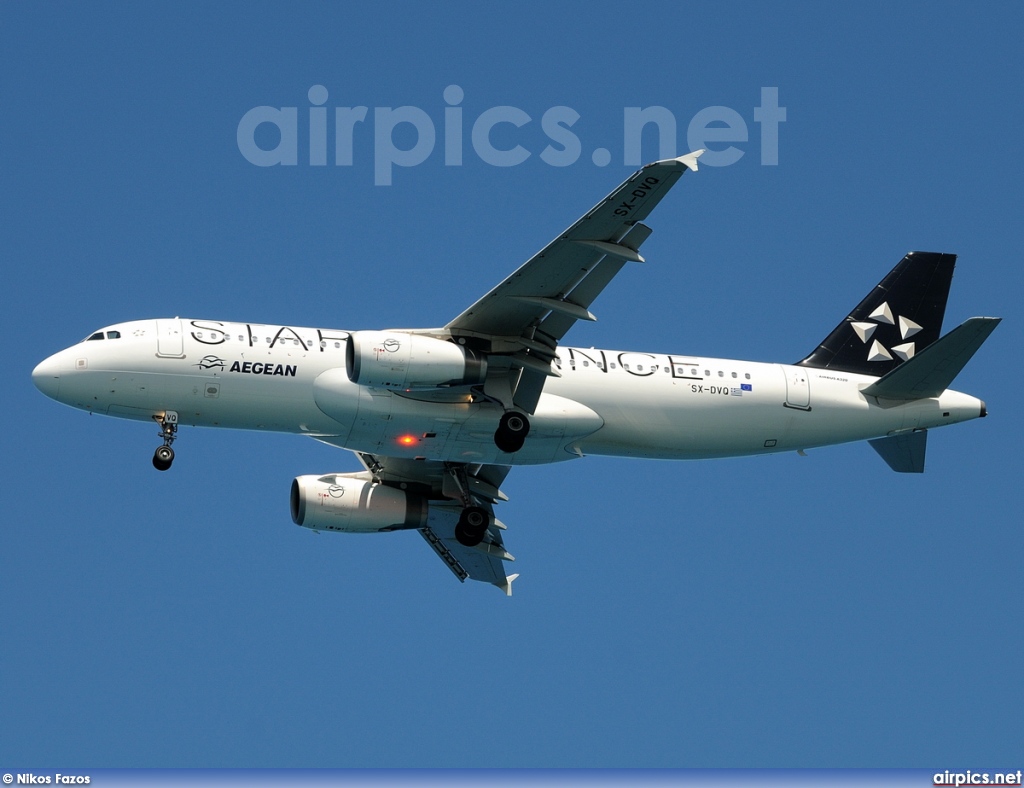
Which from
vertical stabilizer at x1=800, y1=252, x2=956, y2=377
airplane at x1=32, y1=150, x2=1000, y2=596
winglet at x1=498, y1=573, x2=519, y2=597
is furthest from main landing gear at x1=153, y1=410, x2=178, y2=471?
vertical stabilizer at x1=800, y1=252, x2=956, y2=377

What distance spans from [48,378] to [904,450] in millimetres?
26617

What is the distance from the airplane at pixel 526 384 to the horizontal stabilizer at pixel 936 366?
5 cm

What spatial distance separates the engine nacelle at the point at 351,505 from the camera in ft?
167

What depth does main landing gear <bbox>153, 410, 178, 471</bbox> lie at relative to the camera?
143 feet

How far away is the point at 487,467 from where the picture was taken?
170ft

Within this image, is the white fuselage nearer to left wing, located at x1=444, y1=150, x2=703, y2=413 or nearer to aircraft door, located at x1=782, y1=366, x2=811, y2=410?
aircraft door, located at x1=782, y1=366, x2=811, y2=410

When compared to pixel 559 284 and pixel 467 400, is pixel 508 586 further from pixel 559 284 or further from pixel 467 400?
Result: pixel 559 284

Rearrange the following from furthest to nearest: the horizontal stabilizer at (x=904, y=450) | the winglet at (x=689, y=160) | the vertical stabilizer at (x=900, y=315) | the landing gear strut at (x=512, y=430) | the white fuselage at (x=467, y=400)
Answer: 1. the vertical stabilizer at (x=900, y=315)
2. the horizontal stabilizer at (x=904, y=450)
3. the landing gear strut at (x=512, y=430)
4. the white fuselage at (x=467, y=400)
5. the winglet at (x=689, y=160)

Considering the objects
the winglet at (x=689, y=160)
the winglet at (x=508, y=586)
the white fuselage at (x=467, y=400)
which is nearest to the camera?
the winglet at (x=689, y=160)

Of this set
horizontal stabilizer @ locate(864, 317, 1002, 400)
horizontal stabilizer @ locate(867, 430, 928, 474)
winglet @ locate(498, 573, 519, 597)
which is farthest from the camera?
winglet @ locate(498, 573, 519, 597)

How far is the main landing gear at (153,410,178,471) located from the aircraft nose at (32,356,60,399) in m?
2.97

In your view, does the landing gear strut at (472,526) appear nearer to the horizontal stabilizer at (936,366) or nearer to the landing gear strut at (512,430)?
the landing gear strut at (512,430)

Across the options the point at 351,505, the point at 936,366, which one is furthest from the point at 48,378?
the point at 936,366

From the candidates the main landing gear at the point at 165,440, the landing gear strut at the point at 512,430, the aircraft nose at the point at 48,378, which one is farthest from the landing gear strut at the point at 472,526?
the aircraft nose at the point at 48,378
